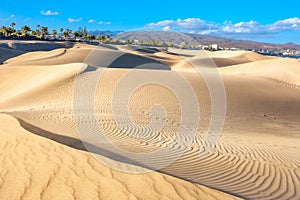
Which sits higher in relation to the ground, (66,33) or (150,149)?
(66,33)

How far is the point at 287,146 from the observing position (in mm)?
8117

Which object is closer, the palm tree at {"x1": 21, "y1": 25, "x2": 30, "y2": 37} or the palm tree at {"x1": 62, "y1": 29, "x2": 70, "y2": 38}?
the palm tree at {"x1": 21, "y1": 25, "x2": 30, "y2": 37}

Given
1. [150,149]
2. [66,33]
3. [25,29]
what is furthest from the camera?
[66,33]

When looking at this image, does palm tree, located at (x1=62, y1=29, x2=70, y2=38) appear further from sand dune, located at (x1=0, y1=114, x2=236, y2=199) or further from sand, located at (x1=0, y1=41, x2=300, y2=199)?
sand dune, located at (x1=0, y1=114, x2=236, y2=199)

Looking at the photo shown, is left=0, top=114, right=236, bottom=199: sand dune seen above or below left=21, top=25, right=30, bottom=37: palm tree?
below

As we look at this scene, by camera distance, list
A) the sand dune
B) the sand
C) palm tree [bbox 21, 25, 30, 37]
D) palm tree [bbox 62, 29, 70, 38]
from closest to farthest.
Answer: the sand dune < the sand < palm tree [bbox 21, 25, 30, 37] < palm tree [bbox 62, 29, 70, 38]

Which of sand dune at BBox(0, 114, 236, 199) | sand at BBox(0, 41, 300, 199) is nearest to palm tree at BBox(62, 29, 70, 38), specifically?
sand at BBox(0, 41, 300, 199)

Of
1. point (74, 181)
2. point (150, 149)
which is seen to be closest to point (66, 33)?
point (150, 149)

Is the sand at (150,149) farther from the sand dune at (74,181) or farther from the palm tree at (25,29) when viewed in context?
the palm tree at (25,29)

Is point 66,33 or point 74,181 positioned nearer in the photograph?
point 74,181

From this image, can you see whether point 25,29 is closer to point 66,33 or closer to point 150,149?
point 66,33

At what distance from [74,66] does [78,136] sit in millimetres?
14916

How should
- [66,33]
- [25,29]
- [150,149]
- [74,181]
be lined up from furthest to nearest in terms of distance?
[66,33]
[25,29]
[150,149]
[74,181]

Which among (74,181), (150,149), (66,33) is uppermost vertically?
(66,33)
